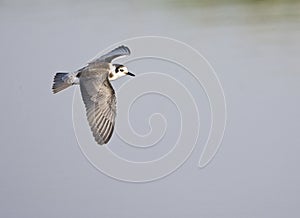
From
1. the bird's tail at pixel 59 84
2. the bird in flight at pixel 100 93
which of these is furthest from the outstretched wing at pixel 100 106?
the bird's tail at pixel 59 84

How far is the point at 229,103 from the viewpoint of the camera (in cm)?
273

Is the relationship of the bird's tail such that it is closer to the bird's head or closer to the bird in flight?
the bird in flight

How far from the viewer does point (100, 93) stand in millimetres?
2113

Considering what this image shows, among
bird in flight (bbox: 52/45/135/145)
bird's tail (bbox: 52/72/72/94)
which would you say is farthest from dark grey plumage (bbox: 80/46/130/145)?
bird's tail (bbox: 52/72/72/94)

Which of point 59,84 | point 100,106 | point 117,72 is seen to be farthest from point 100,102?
point 59,84

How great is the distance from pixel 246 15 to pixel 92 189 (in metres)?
0.99

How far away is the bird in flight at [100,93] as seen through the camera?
2.08 metres

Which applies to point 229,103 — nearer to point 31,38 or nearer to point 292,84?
point 292,84

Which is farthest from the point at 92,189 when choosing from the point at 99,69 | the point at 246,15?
the point at 246,15

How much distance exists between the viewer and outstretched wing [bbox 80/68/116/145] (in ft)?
6.82

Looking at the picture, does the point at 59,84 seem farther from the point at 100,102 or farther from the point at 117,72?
the point at 100,102

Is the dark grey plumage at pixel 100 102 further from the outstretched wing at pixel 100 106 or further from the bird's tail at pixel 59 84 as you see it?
the bird's tail at pixel 59 84

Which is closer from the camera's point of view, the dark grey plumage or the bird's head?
the dark grey plumage

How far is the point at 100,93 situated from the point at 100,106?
4 cm
